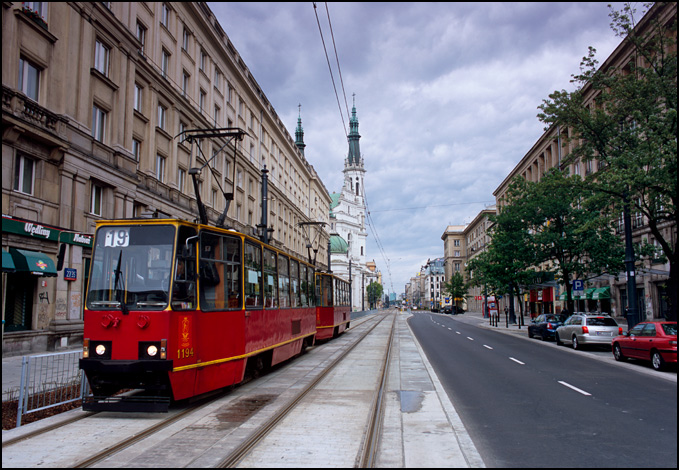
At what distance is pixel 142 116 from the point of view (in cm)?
2481

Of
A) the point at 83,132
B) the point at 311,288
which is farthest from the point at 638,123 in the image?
the point at 83,132

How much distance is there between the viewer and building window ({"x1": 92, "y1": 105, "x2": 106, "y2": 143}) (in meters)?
21.1

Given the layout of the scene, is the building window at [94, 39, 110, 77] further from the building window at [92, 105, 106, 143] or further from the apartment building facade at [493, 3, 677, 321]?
the apartment building facade at [493, 3, 677, 321]

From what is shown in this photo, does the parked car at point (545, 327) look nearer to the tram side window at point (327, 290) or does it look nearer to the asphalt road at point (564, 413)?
the asphalt road at point (564, 413)

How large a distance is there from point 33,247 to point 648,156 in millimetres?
20236

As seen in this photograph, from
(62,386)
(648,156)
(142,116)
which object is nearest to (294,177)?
(142,116)

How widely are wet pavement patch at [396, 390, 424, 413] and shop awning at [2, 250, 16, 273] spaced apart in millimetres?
12170

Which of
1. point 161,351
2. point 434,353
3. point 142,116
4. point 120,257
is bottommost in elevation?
point 434,353

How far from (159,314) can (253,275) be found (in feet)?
11.5

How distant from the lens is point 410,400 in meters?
10.0

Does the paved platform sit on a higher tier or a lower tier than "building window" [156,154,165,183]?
lower

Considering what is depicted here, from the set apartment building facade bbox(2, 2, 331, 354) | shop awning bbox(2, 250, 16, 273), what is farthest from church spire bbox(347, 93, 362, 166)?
shop awning bbox(2, 250, 16, 273)

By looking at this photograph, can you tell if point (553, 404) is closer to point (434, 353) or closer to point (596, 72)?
point (434, 353)

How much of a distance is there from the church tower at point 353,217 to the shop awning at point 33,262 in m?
95.1
